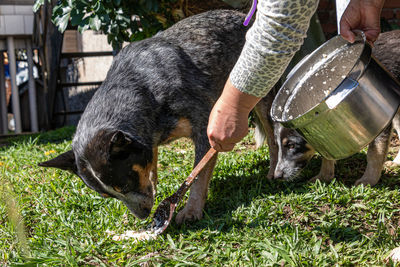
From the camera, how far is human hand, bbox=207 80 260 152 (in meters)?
2.14

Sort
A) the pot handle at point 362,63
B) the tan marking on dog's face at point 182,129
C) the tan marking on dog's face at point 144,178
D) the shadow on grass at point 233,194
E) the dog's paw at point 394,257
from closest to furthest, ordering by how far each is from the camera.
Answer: the pot handle at point 362,63 < the dog's paw at point 394,257 < the shadow on grass at point 233,194 < the tan marking on dog's face at point 144,178 < the tan marking on dog's face at point 182,129

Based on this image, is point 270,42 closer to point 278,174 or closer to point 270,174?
point 278,174

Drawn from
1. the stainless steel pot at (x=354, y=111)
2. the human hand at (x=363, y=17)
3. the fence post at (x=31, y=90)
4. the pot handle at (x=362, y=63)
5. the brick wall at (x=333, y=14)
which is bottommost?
the fence post at (x=31, y=90)

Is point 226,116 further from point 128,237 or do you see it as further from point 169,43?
point 169,43

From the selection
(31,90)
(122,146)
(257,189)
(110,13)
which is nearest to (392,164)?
(257,189)

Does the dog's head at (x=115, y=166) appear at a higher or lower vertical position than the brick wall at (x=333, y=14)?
lower

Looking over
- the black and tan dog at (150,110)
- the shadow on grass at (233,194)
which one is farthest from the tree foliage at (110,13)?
the shadow on grass at (233,194)

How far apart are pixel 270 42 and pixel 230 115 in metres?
0.45

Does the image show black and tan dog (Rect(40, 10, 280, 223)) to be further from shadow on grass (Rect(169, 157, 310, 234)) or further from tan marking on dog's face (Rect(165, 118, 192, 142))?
shadow on grass (Rect(169, 157, 310, 234))

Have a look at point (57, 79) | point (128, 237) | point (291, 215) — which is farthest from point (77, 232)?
point (57, 79)

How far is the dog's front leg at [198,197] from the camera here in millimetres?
3523

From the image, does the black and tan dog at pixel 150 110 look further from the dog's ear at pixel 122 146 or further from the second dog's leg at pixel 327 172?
the second dog's leg at pixel 327 172

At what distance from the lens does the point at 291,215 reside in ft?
10.8

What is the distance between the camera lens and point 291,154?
13.9 feet
